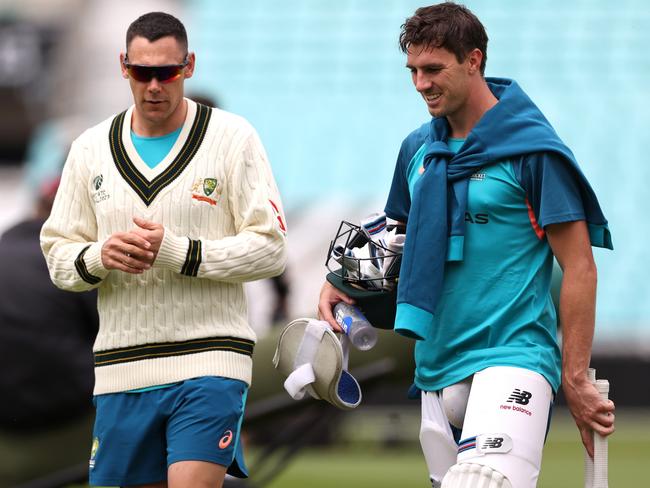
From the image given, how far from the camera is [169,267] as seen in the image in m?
4.33

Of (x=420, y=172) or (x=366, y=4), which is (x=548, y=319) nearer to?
(x=420, y=172)

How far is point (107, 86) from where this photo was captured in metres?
25.1

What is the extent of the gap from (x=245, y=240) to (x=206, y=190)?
0.22m

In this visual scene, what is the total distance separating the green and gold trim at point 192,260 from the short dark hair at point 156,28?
66 centimetres

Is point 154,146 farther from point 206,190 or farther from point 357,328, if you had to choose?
point 357,328

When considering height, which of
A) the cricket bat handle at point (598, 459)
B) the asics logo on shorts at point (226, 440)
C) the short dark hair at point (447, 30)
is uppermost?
the short dark hair at point (447, 30)

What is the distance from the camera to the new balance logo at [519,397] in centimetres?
397

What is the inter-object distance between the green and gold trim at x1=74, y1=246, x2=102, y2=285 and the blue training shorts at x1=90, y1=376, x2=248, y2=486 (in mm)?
391

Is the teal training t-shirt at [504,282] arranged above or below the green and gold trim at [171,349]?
above

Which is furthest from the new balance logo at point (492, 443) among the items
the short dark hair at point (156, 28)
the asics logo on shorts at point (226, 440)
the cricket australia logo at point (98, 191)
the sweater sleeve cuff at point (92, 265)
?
the short dark hair at point (156, 28)

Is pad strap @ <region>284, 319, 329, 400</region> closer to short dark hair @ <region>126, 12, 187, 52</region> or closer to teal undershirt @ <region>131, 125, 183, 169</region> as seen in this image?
teal undershirt @ <region>131, 125, 183, 169</region>

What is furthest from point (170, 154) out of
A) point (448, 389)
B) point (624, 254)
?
point (624, 254)

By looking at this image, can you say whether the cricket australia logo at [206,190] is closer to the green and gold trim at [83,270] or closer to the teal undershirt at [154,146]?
the teal undershirt at [154,146]

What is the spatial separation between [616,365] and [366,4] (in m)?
11.4
